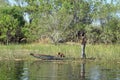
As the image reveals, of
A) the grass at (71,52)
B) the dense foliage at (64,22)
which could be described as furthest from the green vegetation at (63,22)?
the grass at (71,52)

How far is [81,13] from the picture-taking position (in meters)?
50.5

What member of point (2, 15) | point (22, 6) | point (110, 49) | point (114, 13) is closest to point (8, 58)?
point (110, 49)

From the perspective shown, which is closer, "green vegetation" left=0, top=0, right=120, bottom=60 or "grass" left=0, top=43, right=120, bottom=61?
"grass" left=0, top=43, right=120, bottom=61

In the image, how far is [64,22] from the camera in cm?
4988

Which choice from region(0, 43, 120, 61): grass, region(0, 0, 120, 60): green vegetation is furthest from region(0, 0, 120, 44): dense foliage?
region(0, 43, 120, 61): grass

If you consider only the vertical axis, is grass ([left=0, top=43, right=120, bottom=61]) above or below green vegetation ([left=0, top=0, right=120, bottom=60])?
below

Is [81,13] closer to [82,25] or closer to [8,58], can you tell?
[82,25]

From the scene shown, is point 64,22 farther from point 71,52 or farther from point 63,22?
point 71,52

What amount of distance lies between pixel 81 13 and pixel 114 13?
14.4 feet

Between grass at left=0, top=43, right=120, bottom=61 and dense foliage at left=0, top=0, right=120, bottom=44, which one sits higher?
dense foliage at left=0, top=0, right=120, bottom=44

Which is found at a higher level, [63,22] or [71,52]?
[63,22]

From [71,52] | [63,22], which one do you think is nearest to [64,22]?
[63,22]

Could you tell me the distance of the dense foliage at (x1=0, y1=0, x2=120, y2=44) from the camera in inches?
1930

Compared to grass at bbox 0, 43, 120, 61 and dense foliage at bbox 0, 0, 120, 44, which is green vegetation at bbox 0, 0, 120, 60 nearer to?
dense foliage at bbox 0, 0, 120, 44
